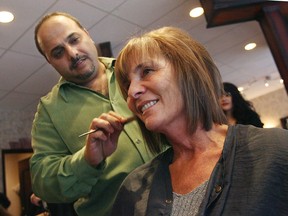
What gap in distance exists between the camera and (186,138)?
0.94 meters

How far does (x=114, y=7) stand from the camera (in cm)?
296

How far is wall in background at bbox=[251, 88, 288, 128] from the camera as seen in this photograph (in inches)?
313

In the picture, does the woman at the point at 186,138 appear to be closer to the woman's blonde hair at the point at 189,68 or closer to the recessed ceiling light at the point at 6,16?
the woman's blonde hair at the point at 189,68

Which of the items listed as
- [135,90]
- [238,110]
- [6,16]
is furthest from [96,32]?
[135,90]

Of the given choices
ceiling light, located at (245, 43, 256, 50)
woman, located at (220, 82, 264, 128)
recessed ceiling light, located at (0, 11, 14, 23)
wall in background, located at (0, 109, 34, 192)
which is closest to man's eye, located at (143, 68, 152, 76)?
woman, located at (220, 82, 264, 128)

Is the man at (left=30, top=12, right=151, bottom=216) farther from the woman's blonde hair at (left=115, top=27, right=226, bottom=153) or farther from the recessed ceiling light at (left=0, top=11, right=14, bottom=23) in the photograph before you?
the recessed ceiling light at (left=0, top=11, right=14, bottom=23)

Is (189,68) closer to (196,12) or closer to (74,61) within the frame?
(74,61)

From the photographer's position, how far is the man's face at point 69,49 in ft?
4.39

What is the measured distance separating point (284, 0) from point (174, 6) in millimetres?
1056

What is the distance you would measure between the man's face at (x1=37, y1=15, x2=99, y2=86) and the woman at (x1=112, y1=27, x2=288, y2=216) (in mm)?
362

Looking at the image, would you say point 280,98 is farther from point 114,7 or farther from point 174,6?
point 114,7

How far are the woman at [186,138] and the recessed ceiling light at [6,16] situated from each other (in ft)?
6.91

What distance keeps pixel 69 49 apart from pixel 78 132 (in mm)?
380

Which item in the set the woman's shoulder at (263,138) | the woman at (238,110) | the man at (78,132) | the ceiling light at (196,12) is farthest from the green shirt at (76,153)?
the ceiling light at (196,12)
